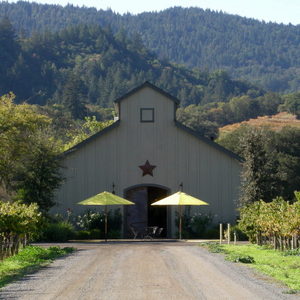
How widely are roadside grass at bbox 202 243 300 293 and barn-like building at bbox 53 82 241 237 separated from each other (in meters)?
14.9

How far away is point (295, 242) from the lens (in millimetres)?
→ 28969

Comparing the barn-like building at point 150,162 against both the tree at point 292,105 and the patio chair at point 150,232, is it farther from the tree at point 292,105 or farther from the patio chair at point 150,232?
the tree at point 292,105

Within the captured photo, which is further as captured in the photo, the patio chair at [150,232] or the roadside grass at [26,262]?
the patio chair at [150,232]

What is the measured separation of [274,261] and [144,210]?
80.8ft

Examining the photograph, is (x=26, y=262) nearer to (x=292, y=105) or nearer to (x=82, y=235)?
(x=82, y=235)

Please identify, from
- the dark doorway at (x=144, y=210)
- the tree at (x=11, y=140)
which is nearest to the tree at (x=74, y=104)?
the tree at (x=11, y=140)

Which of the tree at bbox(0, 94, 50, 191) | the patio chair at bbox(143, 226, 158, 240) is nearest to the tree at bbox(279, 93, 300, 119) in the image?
the tree at bbox(0, 94, 50, 191)

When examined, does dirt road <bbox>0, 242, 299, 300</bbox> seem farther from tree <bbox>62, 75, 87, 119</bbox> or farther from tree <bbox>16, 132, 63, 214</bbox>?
tree <bbox>62, 75, 87, 119</bbox>

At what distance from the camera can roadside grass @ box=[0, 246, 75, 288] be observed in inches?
771

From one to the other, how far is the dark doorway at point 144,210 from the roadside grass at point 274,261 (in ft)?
51.0

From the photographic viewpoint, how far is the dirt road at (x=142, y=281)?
15.7 meters

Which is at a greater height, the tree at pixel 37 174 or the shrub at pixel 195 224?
the tree at pixel 37 174

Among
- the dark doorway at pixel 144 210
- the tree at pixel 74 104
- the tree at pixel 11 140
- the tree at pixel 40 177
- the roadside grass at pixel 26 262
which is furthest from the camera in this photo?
the tree at pixel 74 104

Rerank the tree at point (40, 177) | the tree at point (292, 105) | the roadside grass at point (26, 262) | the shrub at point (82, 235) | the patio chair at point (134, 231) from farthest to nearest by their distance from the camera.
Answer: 1. the tree at point (292, 105)
2. the patio chair at point (134, 231)
3. the shrub at point (82, 235)
4. the tree at point (40, 177)
5. the roadside grass at point (26, 262)
